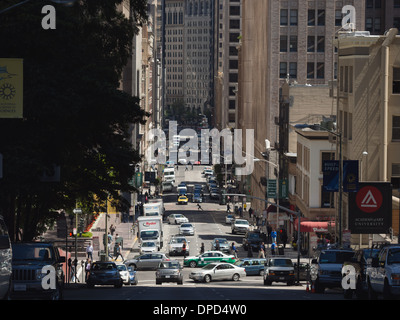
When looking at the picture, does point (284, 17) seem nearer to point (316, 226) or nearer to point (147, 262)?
point (316, 226)

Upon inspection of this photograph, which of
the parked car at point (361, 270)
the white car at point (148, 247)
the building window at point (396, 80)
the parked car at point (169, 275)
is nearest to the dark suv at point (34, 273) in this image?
the parked car at point (361, 270)

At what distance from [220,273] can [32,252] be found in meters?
28.9

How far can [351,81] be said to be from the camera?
66.6 m

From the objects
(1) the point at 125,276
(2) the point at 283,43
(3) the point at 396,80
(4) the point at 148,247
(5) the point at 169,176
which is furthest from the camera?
(5) the point at 169,176

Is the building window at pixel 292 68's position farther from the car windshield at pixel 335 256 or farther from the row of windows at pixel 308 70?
the car windshield at pixel 335 256

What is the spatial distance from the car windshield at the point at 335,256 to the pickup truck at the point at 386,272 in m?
8.07

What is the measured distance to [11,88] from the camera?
94.8 feet

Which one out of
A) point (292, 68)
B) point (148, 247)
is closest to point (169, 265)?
point (148, 247)

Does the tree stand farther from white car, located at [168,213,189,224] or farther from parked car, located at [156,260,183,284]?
white car, located at [168,213,189,224]

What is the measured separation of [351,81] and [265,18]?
57.2m

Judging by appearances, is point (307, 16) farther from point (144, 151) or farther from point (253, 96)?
point (144, 151)

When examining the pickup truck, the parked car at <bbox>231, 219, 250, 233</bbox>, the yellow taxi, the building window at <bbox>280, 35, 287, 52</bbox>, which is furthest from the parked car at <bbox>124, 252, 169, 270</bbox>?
the yellow taxi

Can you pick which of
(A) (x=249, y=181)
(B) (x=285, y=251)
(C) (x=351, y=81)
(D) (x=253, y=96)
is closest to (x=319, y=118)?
(B) (x=285, y=251)

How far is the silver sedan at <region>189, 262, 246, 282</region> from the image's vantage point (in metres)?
55.7
